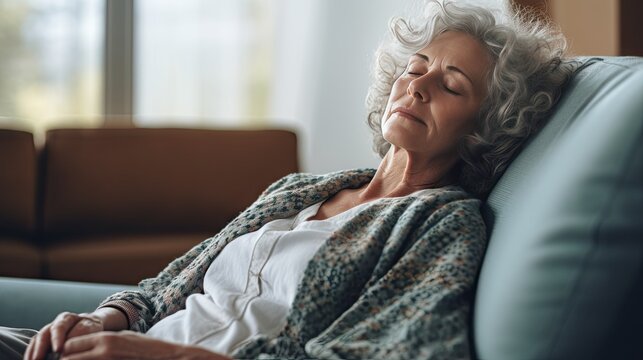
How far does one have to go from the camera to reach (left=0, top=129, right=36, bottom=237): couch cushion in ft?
10.2

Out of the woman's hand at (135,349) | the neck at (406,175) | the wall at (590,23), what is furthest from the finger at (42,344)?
the wall at (590,23)

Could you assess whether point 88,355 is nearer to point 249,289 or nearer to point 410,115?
point 249,289

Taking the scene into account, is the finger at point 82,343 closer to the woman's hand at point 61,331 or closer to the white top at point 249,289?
the woman's hand at point 61,331

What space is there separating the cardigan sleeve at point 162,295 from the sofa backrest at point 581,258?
0.54m

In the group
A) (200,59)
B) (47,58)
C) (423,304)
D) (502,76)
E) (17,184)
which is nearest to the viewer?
(423,304)

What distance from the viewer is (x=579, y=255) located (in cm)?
107

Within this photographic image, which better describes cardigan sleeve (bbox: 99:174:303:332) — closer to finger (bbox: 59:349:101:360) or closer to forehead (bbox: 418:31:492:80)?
finger (bbox: 59:349:101:360)

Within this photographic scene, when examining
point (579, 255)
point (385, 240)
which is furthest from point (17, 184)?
point (579, 255)

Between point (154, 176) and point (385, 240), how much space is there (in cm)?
204

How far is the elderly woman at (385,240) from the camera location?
1.25m

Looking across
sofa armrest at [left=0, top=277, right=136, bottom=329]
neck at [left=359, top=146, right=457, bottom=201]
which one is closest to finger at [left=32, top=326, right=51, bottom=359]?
sofa armrest at [left=0, top=277, right=136, bottom=329]

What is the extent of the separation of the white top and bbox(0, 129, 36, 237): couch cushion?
5.89 feet

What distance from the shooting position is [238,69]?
4.59 m

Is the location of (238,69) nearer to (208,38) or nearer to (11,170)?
(208,38)
